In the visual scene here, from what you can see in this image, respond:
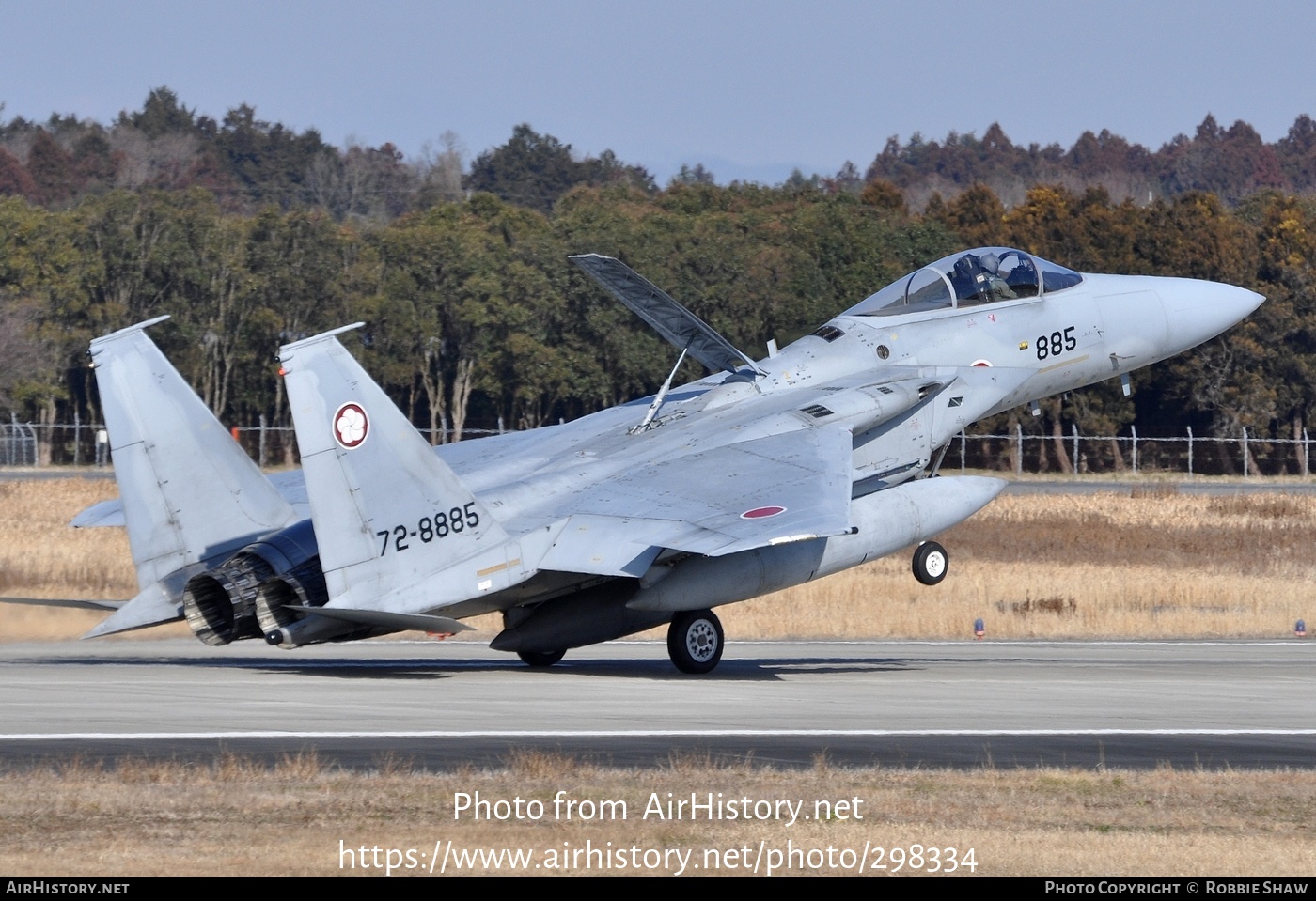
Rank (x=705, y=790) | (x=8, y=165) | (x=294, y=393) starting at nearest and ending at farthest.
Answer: (x=705, y=790) → (x=294, y=393) → (x=8, y=165)

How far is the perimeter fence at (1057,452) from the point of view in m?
55.2

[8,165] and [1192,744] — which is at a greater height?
[8,165]

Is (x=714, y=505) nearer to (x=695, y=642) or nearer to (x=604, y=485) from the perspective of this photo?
(x=604, y=485)

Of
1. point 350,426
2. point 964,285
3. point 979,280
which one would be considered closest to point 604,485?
point 350,426

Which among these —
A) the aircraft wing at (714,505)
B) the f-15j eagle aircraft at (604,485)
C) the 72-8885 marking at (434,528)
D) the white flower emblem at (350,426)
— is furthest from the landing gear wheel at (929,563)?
the white flower emblem at (350,426)

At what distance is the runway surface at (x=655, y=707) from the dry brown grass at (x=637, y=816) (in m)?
0.87

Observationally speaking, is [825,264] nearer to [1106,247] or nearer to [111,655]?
[1106,247]

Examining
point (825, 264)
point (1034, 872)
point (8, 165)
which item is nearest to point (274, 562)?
point (1034, 872)

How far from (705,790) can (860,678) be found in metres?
7.88

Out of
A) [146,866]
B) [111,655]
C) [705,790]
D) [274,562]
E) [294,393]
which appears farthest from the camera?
[111,655]

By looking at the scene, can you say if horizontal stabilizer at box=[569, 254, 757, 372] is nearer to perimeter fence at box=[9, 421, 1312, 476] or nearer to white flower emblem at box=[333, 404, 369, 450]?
white flower emblem at box=[333, 404, 369, 450]

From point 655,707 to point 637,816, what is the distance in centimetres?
539

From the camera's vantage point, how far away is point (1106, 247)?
67.1m

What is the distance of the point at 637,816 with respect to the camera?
1005 cm
